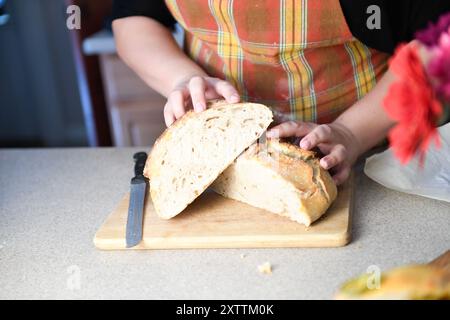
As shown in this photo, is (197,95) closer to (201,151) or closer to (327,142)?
(201,151)

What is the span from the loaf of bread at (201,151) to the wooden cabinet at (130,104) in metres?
1.14

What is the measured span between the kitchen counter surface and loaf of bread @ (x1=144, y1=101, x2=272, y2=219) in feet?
0.32

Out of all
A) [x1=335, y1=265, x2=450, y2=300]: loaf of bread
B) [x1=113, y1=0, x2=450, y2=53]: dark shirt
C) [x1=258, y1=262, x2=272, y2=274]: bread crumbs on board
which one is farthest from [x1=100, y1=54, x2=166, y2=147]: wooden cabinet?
[x1=335, y1=265, x2=450, y2=300]: loaf of bread

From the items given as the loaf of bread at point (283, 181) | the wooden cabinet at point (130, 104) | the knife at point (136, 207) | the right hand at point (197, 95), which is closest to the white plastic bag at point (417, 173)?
the loaf of bread at point (283, 181)

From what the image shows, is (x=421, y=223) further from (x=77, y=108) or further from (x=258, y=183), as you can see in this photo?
(x=77, y=108)

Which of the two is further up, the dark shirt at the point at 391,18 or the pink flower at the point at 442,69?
the pink flower at the point at 442,69

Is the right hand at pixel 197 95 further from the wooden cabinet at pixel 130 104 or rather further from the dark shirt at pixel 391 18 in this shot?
the wooden cabinet at pixel 130 104

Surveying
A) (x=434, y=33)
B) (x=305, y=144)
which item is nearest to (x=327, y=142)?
(x=305, y=144)

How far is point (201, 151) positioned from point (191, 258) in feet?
0.56

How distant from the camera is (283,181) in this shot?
82cm

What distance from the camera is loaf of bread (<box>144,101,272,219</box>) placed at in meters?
0.87

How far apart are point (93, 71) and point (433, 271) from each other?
1901 millimetres

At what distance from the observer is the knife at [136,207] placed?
2.74 feet
